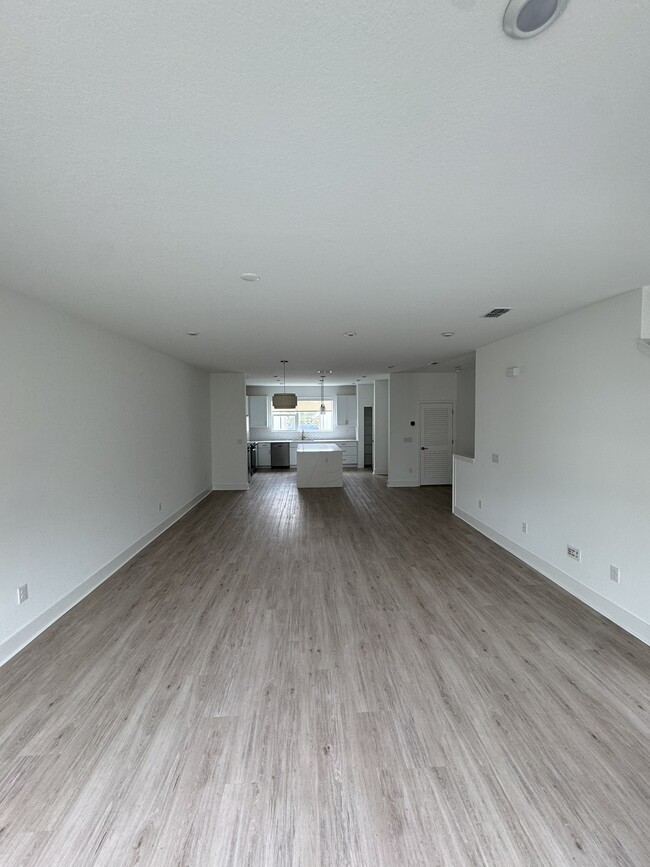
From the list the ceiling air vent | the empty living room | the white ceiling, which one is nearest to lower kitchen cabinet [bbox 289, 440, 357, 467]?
the empty living room

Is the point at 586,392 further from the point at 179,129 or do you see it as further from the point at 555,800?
the point at 179,129

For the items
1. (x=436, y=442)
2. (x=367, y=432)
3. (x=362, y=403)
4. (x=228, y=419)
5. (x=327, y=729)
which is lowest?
(x=327, y=729)

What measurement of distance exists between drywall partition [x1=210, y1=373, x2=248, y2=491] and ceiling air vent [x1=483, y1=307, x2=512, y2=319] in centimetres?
569

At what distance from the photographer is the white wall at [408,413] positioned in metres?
8.74

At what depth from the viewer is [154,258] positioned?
2.21 meters

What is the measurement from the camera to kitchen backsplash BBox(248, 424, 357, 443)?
12.6 metres

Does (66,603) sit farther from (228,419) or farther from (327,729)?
(228,419)

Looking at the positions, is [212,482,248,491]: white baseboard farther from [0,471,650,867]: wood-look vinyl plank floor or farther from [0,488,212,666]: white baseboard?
[0,471,650,867]: wood-look vinyl plank floor

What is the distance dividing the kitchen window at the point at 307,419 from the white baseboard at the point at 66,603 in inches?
296

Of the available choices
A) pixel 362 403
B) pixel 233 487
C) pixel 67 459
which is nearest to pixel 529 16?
pixel 67 459

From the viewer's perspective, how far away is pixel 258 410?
1254cm

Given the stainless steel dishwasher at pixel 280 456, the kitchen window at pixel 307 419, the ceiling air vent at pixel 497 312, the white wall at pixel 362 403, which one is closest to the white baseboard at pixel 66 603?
the ceiling air vent at pixel 497 312

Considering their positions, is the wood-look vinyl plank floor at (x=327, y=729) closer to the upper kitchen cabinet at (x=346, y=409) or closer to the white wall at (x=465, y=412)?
the white wall at (x=465, y=412)

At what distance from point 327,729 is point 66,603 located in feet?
8.27
